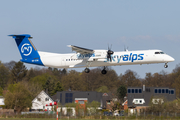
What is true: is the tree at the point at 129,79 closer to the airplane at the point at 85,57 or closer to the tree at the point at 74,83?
the tree at the point at 74,83

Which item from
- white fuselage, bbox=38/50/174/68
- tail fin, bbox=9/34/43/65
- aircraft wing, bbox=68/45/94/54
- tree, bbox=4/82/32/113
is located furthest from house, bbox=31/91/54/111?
aircraft wing, bbox=68/45/94/54

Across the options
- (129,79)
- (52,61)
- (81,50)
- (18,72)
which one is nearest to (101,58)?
(81,50)

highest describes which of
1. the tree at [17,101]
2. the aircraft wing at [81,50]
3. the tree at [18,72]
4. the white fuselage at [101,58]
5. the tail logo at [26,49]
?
the tree at [18,72]

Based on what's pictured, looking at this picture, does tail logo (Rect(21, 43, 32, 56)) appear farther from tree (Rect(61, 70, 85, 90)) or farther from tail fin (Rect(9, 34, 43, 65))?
tree (Rect(61, 70, 85, 90))

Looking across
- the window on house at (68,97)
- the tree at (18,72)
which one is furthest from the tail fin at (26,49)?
the tree at (18,72)

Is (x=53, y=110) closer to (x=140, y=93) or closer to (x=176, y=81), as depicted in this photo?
(x=140, y=93)

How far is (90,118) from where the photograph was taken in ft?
143

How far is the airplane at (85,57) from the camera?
34000 millimetres

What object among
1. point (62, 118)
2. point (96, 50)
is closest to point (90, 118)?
point (62, 118)

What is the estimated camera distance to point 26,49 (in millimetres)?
39031

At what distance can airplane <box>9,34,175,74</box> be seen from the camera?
3400 centimetres

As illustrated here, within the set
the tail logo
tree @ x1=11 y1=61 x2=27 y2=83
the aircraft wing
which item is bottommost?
the aircraft wing

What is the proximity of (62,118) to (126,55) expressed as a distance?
50.7 ft

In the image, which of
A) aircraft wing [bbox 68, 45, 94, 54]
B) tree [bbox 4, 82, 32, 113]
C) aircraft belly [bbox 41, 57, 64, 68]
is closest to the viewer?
aircraft wing [bbox 68, 45, 94, 54]
